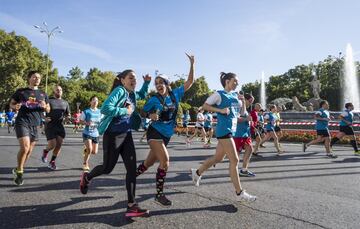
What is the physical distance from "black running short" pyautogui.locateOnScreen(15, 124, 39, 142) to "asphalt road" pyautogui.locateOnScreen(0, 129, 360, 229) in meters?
0.84

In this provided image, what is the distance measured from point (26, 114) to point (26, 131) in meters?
0.31

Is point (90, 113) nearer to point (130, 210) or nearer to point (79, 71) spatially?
point (130, 210)

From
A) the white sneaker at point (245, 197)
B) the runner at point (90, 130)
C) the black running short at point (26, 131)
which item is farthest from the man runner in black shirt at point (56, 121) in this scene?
the white sneaker at point (245, 197)

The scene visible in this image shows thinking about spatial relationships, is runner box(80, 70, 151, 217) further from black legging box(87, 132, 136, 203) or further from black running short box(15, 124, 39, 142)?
black running short box(15, 124, 39, 142)

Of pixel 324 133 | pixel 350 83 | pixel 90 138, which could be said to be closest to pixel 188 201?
pixel 90 138

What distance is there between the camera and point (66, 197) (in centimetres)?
541

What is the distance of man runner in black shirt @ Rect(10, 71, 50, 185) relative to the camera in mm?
6406

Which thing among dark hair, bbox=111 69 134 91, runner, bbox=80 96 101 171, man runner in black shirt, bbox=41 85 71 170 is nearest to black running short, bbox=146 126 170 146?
dark hair, bbox=111 69 134 91

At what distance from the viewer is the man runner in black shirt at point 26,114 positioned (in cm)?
641

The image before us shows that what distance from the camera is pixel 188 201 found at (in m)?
5.22

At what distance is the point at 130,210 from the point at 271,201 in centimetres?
216

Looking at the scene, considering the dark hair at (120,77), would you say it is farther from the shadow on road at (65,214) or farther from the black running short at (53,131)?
the black running short at (53,131)

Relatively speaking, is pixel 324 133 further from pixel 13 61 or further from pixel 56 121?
pixel 13 61

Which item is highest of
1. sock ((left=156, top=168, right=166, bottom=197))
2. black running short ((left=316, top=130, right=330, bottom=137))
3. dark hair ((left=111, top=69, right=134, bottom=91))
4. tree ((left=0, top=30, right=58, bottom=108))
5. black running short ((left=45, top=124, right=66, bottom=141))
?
tree ((left=0, top=30, right=58, bottom=108))
